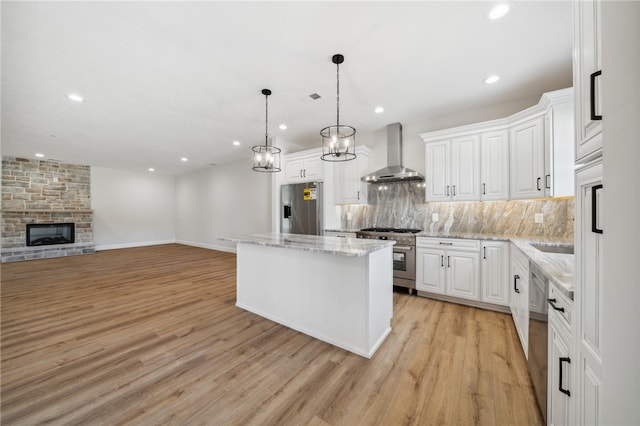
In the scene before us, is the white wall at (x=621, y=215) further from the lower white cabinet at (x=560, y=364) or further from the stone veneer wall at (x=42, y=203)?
the stone veneer wall at (x=42, y=203)

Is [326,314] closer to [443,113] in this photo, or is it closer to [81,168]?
[443,113]

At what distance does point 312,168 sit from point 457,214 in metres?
2.65

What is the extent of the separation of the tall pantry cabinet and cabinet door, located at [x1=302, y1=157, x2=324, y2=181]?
3.72 meters

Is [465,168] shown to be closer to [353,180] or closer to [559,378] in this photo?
[353,180]

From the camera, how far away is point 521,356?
2.07 m

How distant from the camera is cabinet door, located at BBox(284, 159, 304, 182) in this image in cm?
487

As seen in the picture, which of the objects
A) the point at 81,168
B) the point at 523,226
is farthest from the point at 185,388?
the point at 81,168

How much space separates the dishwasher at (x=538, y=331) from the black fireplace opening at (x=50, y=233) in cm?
1048

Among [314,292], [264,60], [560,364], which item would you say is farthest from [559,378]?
[264,60]

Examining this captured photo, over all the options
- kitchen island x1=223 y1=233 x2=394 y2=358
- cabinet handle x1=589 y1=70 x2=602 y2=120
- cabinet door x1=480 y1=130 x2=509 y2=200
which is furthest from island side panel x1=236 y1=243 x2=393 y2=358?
cabinet door x1=480 y1=130 x2=509 y2=200

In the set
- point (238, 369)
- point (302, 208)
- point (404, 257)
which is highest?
point (302, 208)

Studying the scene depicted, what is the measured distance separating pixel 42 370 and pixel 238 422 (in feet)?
5.91

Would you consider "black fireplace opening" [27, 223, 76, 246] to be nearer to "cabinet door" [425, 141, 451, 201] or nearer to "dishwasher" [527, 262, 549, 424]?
"cabinet door" [425, 141, 451, 201]

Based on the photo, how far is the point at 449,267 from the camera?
3248mm
